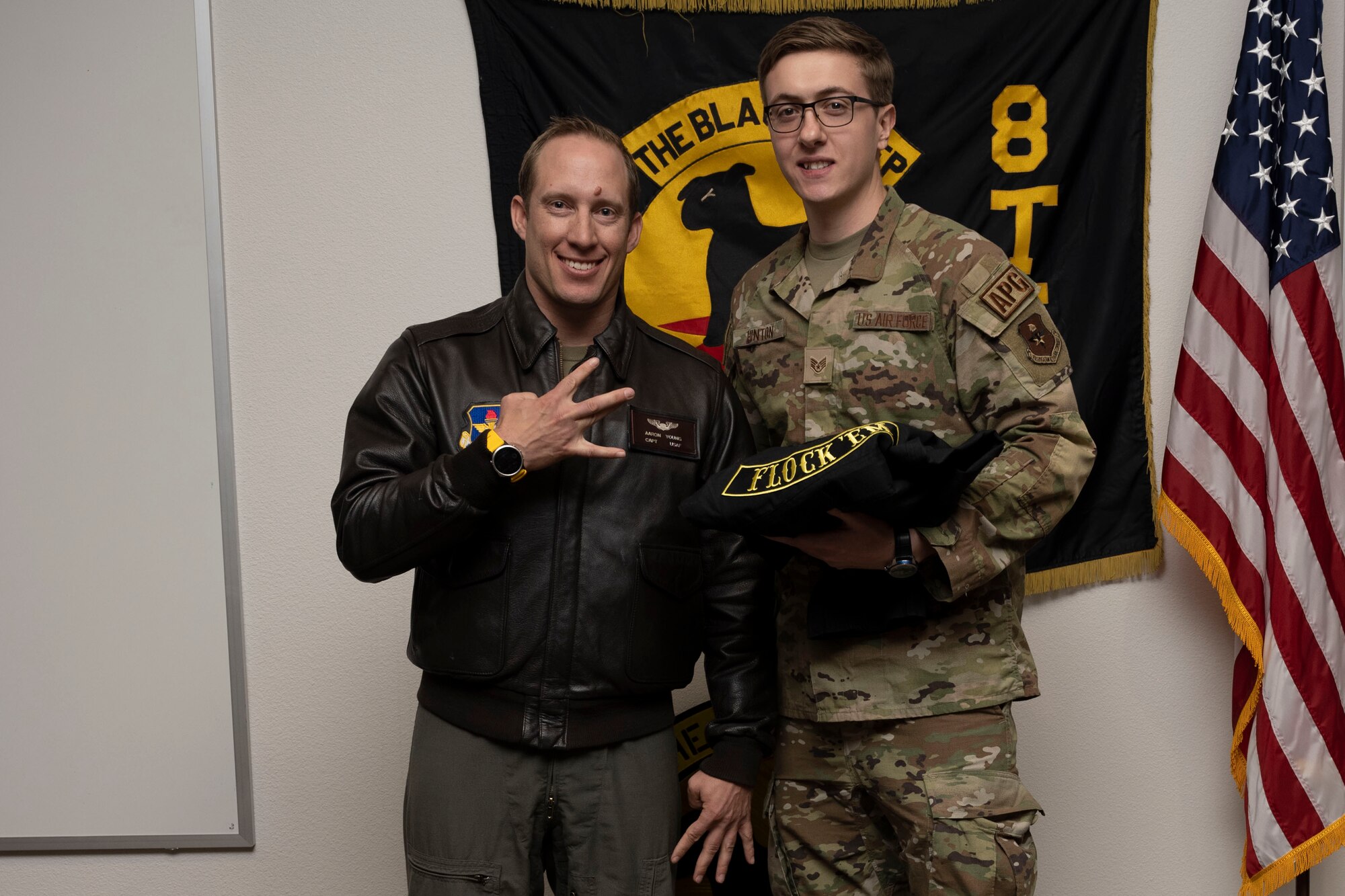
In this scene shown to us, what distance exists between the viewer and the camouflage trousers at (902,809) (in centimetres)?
147

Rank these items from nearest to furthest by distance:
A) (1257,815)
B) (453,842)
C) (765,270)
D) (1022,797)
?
1. (453,842)
2. (1022,797)
3. (765,270)
4. (1257,815)

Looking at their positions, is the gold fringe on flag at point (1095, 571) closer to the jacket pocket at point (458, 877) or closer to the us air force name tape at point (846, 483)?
the us air force name tape at point (846, 483)

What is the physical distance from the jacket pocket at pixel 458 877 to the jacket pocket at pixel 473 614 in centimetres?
25

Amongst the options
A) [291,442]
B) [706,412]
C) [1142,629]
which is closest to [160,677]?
[291,442]

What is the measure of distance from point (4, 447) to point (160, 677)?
2.02 feet

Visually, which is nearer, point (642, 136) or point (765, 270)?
point (765, 270)

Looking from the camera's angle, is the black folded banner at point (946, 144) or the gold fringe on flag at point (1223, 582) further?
the black folded banner at point (946, 144)

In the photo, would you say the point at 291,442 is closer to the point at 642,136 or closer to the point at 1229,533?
the point at 642,136

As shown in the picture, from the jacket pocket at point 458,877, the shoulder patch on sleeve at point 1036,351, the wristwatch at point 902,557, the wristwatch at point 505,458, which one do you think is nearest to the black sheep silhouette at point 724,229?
the shoulder patch on sleeve at point 1036,351

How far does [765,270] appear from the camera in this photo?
5.82 feet

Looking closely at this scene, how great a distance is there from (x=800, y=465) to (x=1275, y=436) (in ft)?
4.28

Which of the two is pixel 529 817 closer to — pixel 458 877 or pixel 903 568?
pixel 458 877

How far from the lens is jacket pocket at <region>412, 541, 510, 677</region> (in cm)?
139

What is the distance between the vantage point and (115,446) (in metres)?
2.30
